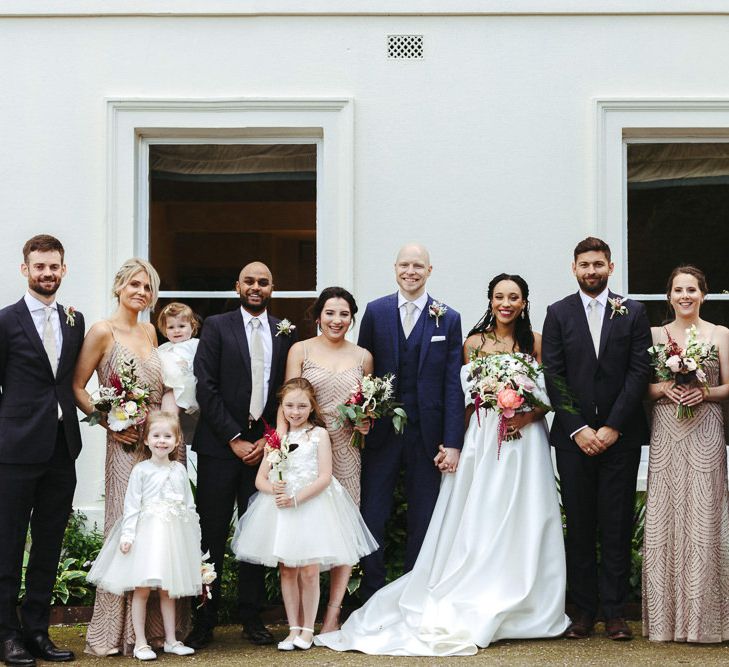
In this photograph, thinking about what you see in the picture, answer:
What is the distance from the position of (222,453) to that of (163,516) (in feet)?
1.78

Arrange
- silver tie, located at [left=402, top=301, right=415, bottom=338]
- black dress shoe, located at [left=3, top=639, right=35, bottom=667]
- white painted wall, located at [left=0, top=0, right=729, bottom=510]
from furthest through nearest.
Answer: white painted wall, located at [left=0, top=0, right=729, bottom=510] < silver tie, located at [left=402, top=301, right=415, bottom=338] < black dress shoe, located at [left=3, top=639, right=35, bottom=667]

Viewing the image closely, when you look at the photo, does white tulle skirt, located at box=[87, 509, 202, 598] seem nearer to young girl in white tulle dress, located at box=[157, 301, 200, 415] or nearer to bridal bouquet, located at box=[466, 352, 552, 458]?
young girl in white tulle dress, located at box=[157, 301, 200, 415]

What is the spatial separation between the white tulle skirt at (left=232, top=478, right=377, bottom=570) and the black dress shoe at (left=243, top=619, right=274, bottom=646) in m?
0.43

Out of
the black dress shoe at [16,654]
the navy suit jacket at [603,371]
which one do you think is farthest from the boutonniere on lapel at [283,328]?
the black dress shoe at [16,654]

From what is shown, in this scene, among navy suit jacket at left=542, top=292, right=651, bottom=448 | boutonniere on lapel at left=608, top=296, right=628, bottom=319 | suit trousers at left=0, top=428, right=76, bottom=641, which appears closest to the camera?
suit trousers at left=0, top=428, right=76, bottom=641

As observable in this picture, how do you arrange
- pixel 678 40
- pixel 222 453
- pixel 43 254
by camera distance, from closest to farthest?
pixel 43 254 < pixel 222 453 < pixel 678 40

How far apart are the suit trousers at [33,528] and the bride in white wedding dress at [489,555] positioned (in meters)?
1.52

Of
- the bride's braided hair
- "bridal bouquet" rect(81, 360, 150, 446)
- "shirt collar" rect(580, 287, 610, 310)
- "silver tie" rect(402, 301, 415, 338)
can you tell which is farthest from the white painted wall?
"bridal bouquet" rect(81, 360, 150, 446)

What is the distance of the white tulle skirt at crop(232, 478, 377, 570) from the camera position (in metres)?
6.16

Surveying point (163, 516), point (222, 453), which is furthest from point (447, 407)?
point (163, 516)

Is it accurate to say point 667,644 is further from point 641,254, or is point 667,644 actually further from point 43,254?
point 43,254

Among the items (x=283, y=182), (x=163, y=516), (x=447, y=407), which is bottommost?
(x=163, y=516)

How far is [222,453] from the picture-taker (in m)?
6.42

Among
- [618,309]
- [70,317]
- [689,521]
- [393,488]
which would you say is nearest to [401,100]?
[618,309]
